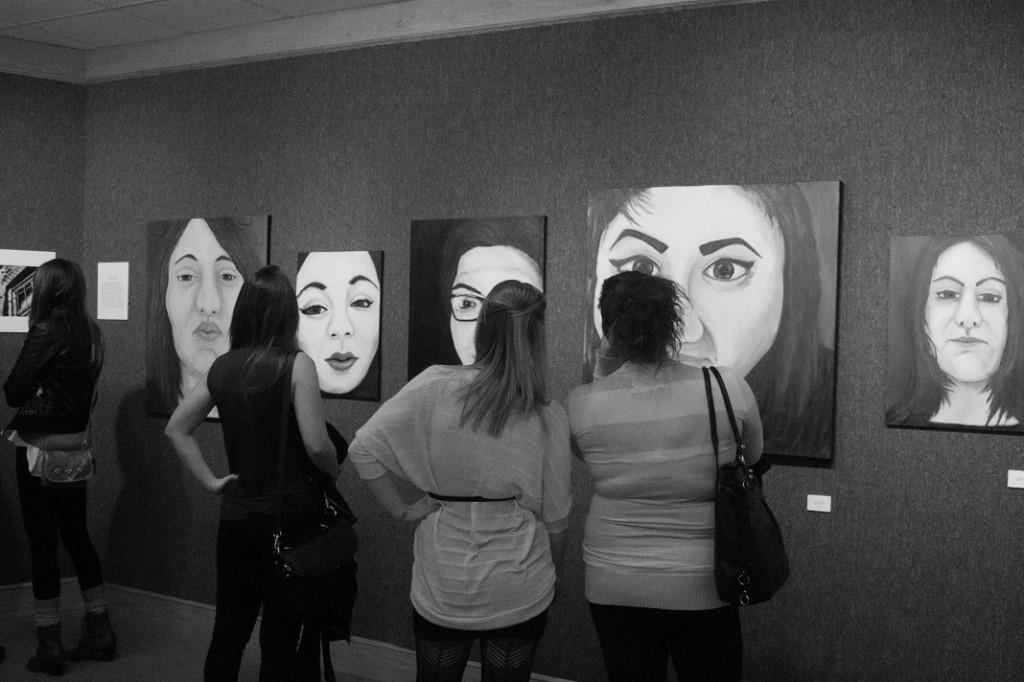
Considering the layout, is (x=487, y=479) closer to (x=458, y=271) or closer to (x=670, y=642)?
(x=670, y=642)

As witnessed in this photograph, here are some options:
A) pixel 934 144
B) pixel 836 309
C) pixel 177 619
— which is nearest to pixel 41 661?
pixel 177 619

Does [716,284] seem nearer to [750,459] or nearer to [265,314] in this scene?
[750,459]

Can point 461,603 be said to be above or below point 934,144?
below

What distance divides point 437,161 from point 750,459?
89.3 inches

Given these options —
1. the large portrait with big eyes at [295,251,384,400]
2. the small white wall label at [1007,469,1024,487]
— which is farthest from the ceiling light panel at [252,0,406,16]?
the small white wall label at [1007,469,1024,487]

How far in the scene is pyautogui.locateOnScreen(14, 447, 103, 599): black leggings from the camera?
416cm

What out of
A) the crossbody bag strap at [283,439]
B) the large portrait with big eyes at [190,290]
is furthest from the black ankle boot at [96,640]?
the crossbody bag strap at [283,439]

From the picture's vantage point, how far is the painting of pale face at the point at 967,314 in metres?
3.14

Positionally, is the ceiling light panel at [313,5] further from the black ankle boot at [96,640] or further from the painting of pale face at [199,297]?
the black ankle boot at [96,640]

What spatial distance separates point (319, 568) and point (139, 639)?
2485 mm

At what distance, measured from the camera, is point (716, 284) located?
355 centimetres

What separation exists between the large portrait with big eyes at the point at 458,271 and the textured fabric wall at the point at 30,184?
2.14 m

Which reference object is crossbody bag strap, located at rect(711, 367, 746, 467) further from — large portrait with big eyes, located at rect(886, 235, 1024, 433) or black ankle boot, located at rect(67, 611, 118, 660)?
black ankle boot, located at rect(67, 611, 118, 660)

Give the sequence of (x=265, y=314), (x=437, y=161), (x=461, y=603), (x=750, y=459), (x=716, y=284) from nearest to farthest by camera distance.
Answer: (x=461, y=603) → (x=750, y=459) → (x=265, y=314) → (x=716, y=284) → (x=437, y=161)
